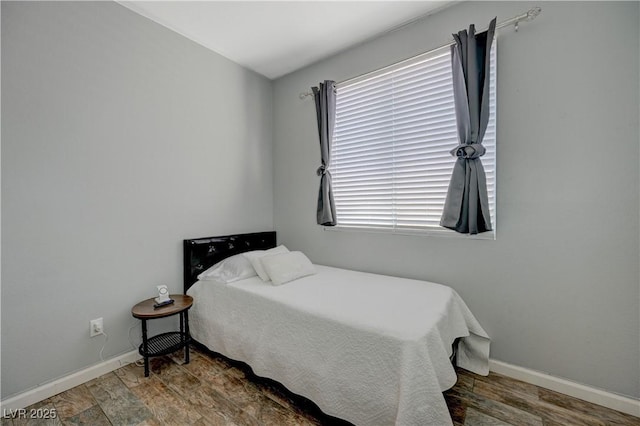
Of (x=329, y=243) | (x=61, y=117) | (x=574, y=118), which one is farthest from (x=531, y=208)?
(x=61, y=117)

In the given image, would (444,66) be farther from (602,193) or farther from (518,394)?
(518,394)

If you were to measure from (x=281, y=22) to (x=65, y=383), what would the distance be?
313 centimetres

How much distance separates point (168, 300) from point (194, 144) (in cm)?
140

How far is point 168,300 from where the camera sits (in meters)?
2.13

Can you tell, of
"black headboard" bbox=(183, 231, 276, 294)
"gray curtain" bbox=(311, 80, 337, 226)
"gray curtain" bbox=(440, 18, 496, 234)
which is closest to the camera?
"gray curtain" bbox=(440, 18, 496, 234)

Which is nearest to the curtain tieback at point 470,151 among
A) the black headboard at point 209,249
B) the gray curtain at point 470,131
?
the gray curtain at point 470,131

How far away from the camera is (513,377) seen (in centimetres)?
191

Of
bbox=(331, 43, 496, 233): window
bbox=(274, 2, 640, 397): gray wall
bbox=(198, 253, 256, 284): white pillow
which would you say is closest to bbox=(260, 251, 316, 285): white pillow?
bbox=(198, 253, 256, 284): white pillow

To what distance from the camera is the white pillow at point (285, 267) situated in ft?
7.16

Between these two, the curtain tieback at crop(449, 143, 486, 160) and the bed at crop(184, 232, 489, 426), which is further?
the curtain tieback at crop(449, 143, 486, 160)

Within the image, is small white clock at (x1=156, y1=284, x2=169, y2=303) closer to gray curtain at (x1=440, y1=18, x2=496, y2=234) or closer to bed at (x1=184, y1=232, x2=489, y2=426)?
bed at (x1=184, y1=232, x2=489, y2=426)

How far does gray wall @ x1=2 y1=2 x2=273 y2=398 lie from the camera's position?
164 centimetres

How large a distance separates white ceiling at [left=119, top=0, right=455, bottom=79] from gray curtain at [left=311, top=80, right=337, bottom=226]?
424mm

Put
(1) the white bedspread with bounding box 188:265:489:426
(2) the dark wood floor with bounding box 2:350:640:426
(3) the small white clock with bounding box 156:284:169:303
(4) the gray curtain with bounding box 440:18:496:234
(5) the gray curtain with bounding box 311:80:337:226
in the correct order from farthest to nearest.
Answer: (5) the gray curtain with bounding box 311:80:337:226 < (3) the small white clock with bounding box 156:284:169:303 < (4) the gray curtain with bounding box 440:18:496:234 < (2) the dark wood floor with bounding box 2:350:640:426 < (1) the white bedspread with bounding box 188:265:489:426
